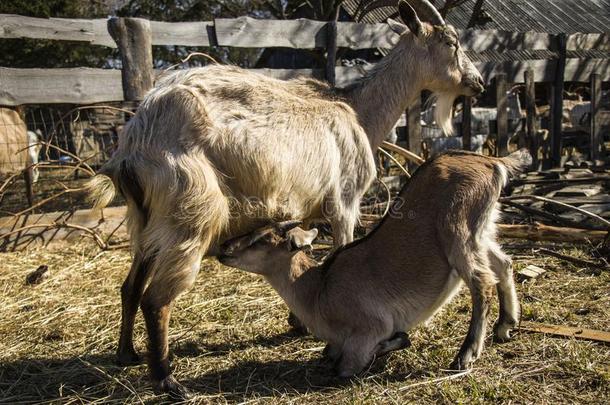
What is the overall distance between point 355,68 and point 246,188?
443cm

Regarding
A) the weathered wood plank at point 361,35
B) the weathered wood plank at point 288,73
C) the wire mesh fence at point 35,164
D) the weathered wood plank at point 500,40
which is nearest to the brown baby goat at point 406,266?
the wire mesh fence at point 35,164

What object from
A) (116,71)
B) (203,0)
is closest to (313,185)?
(116,71)

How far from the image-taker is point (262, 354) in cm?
350

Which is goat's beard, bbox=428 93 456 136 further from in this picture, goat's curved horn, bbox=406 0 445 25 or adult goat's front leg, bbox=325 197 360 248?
adult goat's front leg, bbox=325 197 360 248

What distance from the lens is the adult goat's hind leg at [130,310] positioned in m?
3.38

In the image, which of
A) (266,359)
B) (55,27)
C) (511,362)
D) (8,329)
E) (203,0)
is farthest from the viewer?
(203,0)

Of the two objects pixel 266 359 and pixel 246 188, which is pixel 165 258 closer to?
pixel 246 188

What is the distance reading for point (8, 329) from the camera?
3973 millimetres

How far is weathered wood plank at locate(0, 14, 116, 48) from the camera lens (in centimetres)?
557

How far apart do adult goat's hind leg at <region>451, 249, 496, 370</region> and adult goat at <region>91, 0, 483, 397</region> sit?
38.0 inches

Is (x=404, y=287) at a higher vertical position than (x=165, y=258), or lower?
lower

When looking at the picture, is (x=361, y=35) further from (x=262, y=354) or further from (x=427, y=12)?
(x=262, y=354)

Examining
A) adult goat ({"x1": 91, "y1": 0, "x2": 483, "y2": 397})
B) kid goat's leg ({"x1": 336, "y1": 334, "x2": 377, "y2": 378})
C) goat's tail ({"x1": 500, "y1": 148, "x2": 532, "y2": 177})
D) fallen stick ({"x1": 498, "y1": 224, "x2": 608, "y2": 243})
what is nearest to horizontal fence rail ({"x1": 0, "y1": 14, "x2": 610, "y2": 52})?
adult goat ({"x1": 91, "y1": 0, "x2": 483, "y2": 397})

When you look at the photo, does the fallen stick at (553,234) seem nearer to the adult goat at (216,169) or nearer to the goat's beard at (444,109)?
the goat's beard at (444,109)
